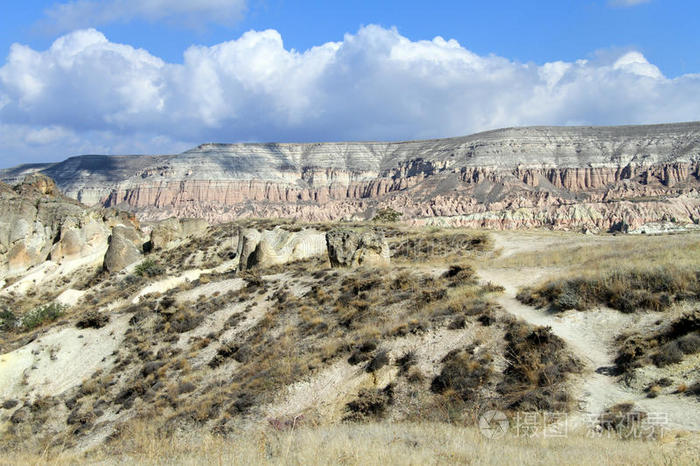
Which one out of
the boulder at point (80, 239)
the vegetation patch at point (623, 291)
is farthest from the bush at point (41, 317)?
the vegetation patch at point (623, 291)

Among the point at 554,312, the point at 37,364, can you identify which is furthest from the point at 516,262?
the point at 37,364

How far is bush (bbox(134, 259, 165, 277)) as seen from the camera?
36188mm

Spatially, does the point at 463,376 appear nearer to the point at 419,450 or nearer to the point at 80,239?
the point at 419,450

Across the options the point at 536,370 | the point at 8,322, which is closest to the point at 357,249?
the point at 536,370

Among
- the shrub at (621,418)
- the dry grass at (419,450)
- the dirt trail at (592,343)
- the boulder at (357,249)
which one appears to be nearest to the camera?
the dry grass at (419,450)

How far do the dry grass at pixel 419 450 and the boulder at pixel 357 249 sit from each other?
14.6 meters

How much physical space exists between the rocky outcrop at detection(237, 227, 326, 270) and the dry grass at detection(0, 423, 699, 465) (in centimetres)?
2103

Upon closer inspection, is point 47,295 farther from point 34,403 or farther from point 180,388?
point 180,388

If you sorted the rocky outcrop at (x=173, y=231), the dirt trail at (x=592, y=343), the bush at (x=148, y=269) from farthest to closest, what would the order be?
the rocky outcrop at (x=173, y=231)
the bush at (x=148, y=269)
the dirt trail at (x=592, y=343)

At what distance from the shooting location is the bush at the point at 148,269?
36.2 m

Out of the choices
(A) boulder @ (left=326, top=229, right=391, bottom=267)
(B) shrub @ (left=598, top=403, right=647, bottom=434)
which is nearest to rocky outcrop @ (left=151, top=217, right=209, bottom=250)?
(A) boulder @ (left=326, top=229, right=391, bottom=267)

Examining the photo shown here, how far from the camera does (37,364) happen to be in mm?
19266

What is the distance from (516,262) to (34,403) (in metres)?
20.2

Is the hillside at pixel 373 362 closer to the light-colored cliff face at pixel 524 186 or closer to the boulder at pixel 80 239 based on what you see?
the boulder at pixel 80 239
